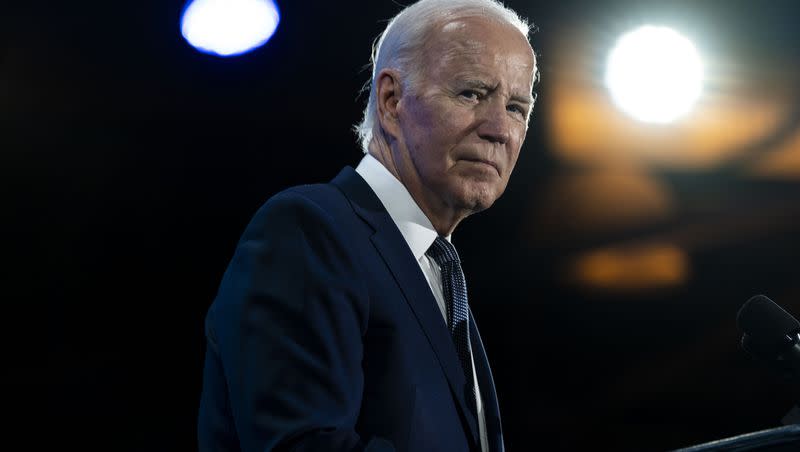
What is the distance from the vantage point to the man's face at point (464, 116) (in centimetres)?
139

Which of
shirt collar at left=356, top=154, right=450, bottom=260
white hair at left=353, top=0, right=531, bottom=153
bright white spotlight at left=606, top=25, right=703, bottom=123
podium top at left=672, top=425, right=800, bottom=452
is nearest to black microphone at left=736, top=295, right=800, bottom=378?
podium top at left=672, top=425, right=800, bottom=452

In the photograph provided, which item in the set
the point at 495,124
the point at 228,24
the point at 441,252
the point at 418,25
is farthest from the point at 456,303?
the point at 228,24

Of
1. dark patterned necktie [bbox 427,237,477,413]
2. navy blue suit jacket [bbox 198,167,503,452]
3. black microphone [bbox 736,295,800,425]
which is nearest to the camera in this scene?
Answer: navy blue suit jacket [bbox 198,167,503,452]

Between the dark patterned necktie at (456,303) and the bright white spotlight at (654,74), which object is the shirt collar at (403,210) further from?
the bright white spotlight at (654,74)

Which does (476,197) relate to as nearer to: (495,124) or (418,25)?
(495,124)

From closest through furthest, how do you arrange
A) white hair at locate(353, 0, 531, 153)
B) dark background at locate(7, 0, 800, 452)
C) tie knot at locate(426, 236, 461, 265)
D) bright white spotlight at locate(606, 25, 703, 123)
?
1. tie knot at locate(426, 236, 461, 265)
2. white hair at locate(353, 0, 531, 153)
3. dark background at locate(7, 0, 800, 452)
4. bright white spotlight at locate(606, 25, 703, 123)

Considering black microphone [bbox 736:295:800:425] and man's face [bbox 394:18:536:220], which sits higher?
man's face [bbox 394:18:536:220]

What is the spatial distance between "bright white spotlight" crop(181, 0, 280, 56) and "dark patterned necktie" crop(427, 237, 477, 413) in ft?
5.03

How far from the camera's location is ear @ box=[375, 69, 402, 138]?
1.49 m

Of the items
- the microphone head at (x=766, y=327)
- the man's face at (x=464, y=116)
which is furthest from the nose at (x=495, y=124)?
the microphone head at (x=766, y=327)

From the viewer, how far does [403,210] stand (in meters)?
1.36

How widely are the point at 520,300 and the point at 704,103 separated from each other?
1.15 meters

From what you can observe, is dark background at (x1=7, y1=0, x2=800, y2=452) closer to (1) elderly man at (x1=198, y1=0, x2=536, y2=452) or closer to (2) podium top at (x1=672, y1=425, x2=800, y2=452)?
(1) elderly man at (x1=198, y1=0, x2=536, y2=452)

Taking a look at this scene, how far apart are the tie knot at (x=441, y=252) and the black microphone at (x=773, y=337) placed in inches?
19.1
